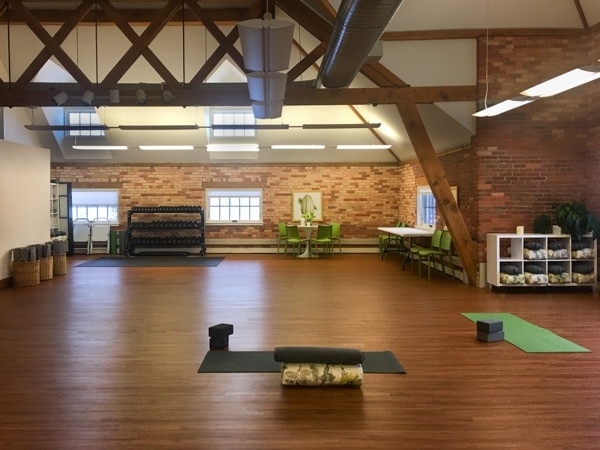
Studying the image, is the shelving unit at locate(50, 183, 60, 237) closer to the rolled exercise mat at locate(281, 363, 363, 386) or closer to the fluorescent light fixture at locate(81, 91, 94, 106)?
the fluorescent light fixture at locate(81, 91, 94, 106)

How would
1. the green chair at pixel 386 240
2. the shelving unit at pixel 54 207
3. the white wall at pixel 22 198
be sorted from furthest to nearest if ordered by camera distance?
the green chair at pixel 386 240 < the shelving unit at pixel 54 207 < the white wall at pixel 22 198

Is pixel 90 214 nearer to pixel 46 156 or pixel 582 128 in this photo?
pixel 46 156

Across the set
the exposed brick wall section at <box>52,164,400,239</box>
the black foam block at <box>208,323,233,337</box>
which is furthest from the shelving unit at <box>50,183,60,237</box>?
the black foam block at <box>208,323,233,337</box>

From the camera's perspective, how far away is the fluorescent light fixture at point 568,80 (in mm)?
5176

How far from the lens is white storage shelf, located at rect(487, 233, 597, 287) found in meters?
8.48

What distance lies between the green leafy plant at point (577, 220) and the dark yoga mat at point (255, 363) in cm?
461

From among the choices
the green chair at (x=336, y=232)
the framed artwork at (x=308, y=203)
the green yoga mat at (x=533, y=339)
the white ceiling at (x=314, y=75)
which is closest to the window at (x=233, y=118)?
the white ceiling at (x=314, y=75)

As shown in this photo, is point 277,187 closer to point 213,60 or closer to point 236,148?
point 236,148

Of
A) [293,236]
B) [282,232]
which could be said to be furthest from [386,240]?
[282,232]

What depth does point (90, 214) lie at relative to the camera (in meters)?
15.4

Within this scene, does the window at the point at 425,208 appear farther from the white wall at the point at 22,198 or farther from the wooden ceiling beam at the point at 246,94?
the white wall at the point at 22,198

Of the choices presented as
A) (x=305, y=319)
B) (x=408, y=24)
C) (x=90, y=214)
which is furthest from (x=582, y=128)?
(x=90, y=214)

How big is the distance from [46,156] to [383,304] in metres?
7.57

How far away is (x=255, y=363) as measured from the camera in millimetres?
4906
